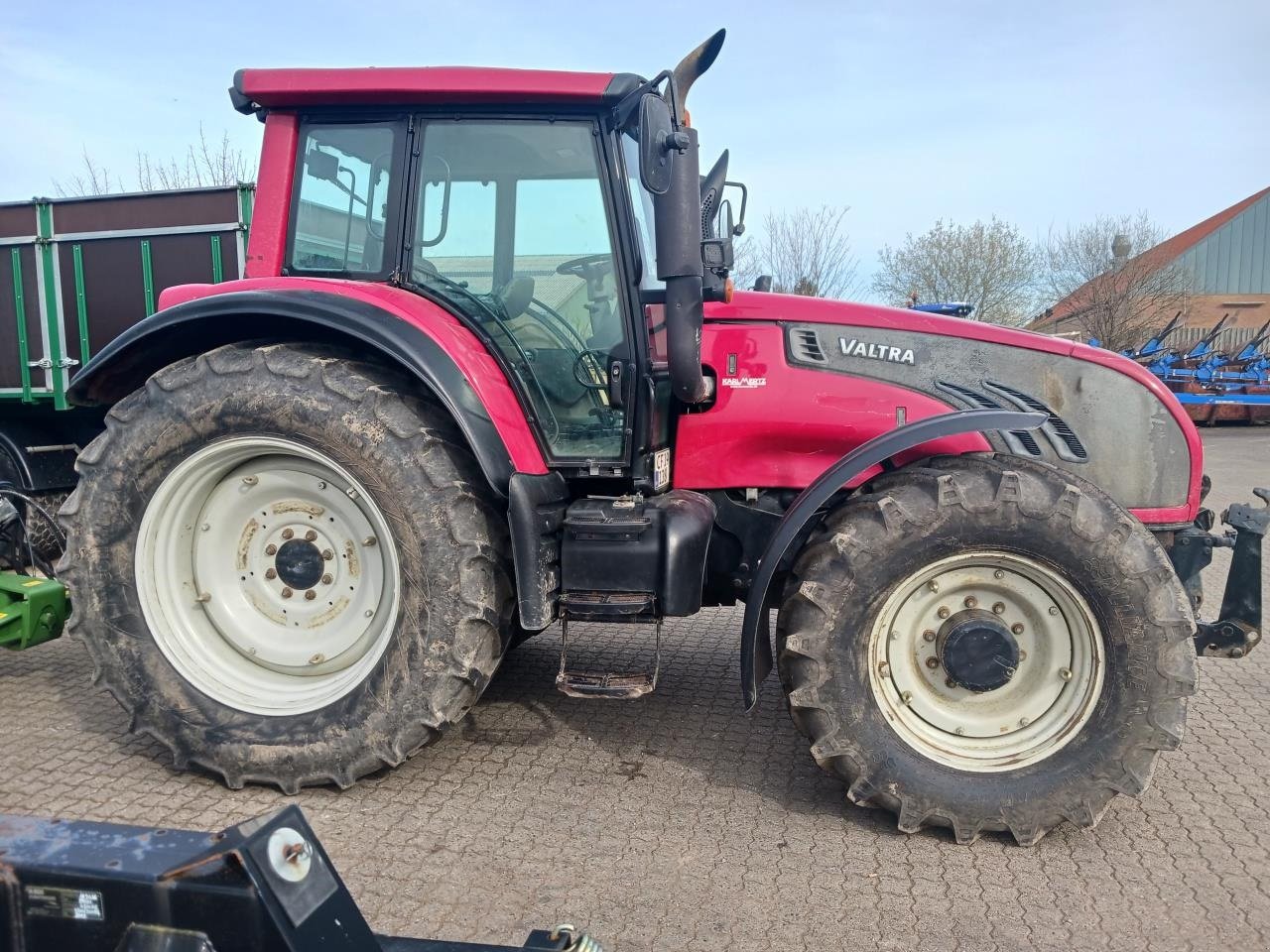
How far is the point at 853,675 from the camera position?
2875mm

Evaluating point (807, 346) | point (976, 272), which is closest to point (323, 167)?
point (807, 346)

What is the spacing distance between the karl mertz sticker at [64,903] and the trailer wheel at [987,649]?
6.51ft

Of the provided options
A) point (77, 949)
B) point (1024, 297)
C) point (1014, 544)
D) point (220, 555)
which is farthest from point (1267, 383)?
point (77, 949)

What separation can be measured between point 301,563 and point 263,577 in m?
0.17

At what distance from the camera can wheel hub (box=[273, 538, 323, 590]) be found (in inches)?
130

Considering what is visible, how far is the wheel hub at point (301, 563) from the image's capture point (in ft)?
10.8

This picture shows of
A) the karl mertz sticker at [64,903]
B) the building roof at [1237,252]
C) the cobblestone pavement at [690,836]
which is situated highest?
the building roof at [1237,252]

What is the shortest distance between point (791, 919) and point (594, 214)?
→ 2.30 m

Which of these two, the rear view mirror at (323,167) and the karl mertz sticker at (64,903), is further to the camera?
the rear view mirror at (323,167)

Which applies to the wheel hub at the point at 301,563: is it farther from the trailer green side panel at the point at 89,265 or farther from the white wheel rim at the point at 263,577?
the trailer green side panel at the point at 89,265

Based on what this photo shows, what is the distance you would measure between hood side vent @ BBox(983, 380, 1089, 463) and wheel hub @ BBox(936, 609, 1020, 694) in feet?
2.79

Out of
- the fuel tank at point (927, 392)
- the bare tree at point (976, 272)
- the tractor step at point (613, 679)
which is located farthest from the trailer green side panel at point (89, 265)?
the bare tree at point (976, 272)

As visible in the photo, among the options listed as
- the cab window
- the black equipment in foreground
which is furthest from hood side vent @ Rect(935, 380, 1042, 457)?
the black equipment in foreground

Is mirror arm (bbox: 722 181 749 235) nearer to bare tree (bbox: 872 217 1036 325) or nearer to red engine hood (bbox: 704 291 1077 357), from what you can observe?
red engine hood (bbox: 704 291 1077 357)
